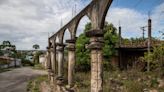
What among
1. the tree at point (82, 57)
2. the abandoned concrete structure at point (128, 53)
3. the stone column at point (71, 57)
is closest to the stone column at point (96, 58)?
the stone column at point (71, 57)

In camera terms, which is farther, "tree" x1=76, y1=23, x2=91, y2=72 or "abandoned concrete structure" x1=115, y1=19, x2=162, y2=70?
"abandoned concrete structure" x1=115, y1=19, x2=162, y2=70

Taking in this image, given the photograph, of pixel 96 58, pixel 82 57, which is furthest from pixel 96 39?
pixel 82 57

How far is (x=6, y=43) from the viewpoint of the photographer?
9575 cm

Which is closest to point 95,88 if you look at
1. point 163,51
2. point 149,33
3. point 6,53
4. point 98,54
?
point 98,54

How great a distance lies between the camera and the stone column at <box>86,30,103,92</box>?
24.4ft

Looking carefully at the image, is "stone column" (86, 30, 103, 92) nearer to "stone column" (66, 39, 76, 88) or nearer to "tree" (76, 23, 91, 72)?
"stone column" (66, 39, 76, 88)

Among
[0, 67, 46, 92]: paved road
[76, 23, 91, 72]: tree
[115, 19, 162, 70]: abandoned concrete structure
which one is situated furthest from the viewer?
[115, 19, 162, 70]: abandoned concrete structure

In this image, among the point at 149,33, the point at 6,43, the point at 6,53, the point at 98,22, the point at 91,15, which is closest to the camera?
the point at 98,22

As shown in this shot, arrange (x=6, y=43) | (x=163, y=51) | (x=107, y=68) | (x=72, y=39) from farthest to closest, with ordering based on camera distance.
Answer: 1. (x=6, y=43)
2. (x=107, y=68)
3. (x=163, y=51)
4. (x=72, y=39)

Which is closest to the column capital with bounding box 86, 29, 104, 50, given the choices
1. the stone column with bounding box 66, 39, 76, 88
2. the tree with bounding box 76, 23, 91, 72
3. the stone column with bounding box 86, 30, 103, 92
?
the stone column with bounding box 86, 30, 103, 92

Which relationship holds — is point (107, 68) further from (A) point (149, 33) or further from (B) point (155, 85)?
(B) point (155, 85)

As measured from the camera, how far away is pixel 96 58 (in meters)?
7.53

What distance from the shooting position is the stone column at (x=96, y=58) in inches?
293

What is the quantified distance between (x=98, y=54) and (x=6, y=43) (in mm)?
91323
